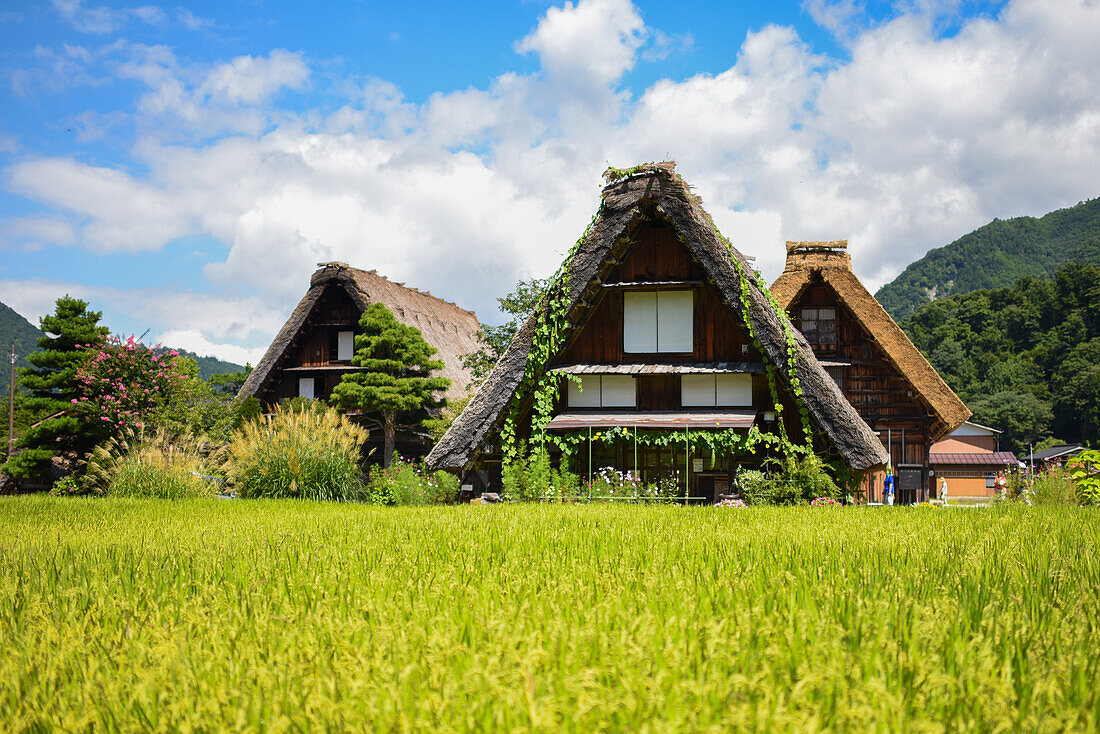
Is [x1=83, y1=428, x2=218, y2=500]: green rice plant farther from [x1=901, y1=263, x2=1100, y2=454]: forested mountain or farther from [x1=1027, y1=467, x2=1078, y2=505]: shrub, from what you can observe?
[x1=901, y1=263, x2=1100, y2=454]: forested mountain

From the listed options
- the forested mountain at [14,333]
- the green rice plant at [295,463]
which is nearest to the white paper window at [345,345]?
the green rice plant at [295,463]

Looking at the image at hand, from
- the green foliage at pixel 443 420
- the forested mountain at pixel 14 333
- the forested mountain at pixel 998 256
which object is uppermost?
the forested mountain at pixel 998 256

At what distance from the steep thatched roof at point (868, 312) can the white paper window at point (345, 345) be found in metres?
14.0

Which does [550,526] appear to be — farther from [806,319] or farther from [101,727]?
[806,319]

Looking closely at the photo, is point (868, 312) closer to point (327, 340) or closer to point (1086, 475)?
point (1086, 475)

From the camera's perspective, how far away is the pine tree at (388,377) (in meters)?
21.6

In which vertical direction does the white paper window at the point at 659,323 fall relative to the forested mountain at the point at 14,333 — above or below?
below

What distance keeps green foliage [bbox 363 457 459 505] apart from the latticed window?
1187 centimetres

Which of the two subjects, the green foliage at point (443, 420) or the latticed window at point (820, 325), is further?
the latticed window at point (820, 325)

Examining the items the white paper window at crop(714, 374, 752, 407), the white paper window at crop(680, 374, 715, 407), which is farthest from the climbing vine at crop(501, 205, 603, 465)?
the white paper window at crop(714, 374, 752, 407)

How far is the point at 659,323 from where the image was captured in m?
14.1

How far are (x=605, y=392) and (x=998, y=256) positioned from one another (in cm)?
8750

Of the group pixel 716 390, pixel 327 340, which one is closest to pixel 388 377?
pixel 327 340

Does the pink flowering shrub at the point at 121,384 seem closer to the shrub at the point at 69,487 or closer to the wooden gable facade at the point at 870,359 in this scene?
the shrub at the point at 69,487
